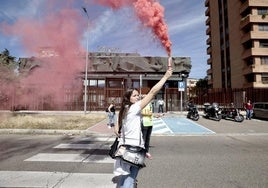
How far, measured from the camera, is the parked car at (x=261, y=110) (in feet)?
68.1

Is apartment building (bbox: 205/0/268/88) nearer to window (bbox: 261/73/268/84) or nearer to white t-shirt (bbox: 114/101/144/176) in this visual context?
window (bbox: 261/73/268/84)

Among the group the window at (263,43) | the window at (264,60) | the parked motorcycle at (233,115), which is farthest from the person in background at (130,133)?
the window at (263,43)

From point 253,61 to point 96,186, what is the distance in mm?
42427

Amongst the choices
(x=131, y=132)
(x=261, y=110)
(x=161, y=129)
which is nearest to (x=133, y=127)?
(x=131, y=132)

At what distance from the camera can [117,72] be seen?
30.4 m

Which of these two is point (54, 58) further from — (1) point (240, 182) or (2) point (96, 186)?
(1) point (240, 182)

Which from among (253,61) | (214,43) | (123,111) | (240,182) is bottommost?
(240,182)

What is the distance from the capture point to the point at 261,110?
2128cm

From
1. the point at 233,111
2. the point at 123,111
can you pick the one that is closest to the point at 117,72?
the point at 233,111

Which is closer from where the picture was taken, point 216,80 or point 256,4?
point 256,4

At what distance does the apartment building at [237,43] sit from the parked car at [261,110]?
1918 centimetres

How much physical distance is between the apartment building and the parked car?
1918 cm

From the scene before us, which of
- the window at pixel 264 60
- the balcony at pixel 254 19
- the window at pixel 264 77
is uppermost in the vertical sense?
the balcony at pixel 254 19

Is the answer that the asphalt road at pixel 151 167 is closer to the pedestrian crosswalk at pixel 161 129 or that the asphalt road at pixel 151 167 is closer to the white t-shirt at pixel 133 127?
the white t-shirt at pixel 133 127
